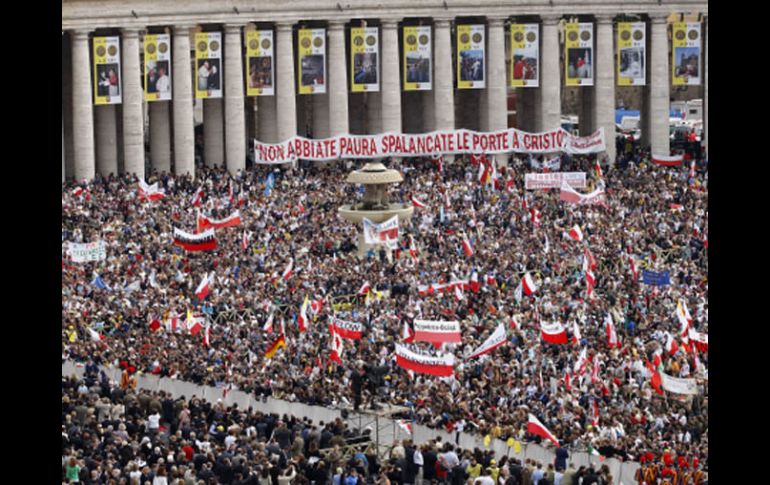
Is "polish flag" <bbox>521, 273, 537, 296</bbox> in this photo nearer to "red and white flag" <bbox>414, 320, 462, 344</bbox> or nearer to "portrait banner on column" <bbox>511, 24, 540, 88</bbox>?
"red and white flag" <bbox>414, 320, 462, 344</bbox>

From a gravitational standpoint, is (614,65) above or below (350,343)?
above

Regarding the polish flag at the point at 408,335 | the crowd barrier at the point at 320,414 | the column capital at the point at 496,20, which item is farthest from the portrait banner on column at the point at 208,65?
the polish flag at the point at 408,335

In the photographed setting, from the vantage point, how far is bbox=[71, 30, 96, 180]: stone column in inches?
3664

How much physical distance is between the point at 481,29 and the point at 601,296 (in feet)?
140

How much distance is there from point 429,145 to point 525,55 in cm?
1008

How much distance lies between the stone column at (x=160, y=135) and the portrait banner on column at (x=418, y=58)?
1397cm

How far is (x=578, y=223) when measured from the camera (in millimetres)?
70312

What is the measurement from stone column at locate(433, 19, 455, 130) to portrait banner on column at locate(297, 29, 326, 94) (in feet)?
22.5

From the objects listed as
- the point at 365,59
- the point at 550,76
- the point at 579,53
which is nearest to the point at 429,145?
the point at 365,59

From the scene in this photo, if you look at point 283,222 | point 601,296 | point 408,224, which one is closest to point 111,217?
point 283,222

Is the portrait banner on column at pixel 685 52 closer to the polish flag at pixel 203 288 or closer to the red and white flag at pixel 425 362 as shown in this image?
the polish flag at pixel 203 288

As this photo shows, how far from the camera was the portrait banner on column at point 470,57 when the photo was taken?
3799 inches

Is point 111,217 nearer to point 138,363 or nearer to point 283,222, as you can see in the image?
point 283,222


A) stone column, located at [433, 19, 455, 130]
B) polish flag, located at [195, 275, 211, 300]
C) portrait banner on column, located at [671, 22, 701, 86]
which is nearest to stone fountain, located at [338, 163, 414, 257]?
polish flag, located at [195, 275, 211, 300]
